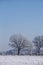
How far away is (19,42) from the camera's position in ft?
10.2

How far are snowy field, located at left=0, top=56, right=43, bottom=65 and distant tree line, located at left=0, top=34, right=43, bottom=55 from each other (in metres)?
0.09

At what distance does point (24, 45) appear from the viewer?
3.13 m

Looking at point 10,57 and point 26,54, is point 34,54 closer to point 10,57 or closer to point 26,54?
point 26,54

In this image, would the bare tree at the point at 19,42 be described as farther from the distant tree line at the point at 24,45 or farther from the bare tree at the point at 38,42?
the bare tree at the point at 38,42

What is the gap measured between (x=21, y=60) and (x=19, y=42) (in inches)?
12.8

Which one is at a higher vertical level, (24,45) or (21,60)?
(24,45)

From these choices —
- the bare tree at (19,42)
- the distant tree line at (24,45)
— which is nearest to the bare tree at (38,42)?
the distant tree line at (24,45)

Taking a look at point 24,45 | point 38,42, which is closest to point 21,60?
point 24,45

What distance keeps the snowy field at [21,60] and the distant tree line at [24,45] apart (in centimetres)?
9

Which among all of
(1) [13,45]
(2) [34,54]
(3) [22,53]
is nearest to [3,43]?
(1) [13,45]

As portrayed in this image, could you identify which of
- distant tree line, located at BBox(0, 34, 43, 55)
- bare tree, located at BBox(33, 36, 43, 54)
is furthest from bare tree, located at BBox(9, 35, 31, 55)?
bare tree, located at BBox(33, 36, 43, 54)

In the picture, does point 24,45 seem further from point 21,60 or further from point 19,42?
point 21,60

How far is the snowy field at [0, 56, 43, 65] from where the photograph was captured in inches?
120

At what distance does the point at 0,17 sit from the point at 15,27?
1.12 feet
